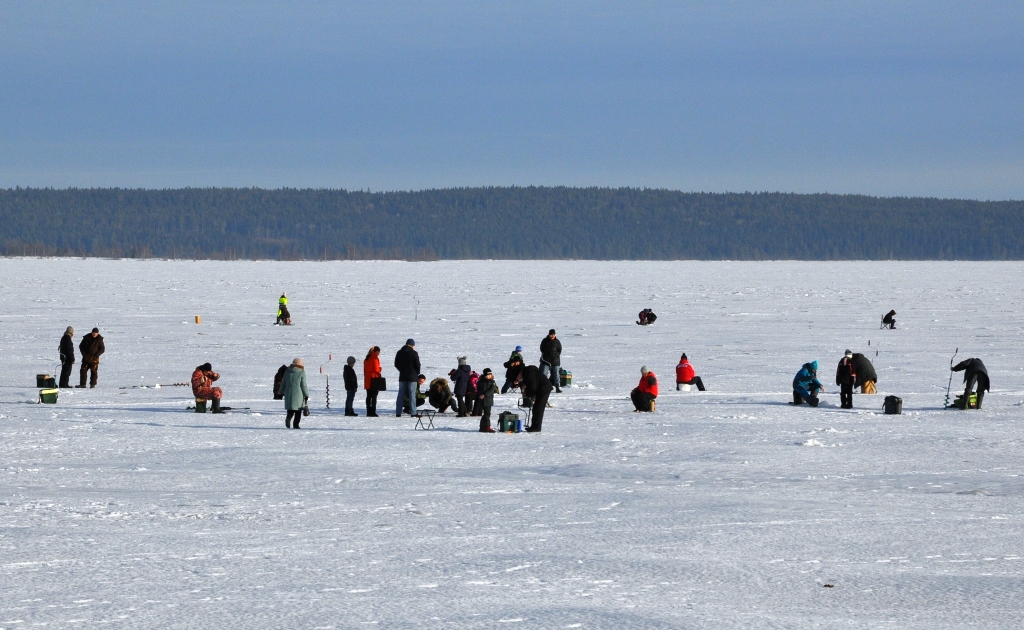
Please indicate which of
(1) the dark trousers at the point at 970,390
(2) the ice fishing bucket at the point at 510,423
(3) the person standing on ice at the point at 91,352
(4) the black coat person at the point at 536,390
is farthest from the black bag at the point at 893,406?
(3) the person standing on ice at the point at 91,352

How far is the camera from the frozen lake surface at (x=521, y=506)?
28.9 feet

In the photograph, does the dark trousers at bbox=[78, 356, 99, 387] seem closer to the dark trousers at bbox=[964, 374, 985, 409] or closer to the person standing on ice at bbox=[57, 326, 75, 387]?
the person standing on ice at bbox=[57, 326, 75, 387]

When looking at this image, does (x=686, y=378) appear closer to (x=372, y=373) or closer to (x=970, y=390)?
(x=970, y=390)

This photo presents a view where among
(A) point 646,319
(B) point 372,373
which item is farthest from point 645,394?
(A) point 646,319

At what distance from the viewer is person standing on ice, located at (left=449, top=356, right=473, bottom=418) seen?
65.6ft

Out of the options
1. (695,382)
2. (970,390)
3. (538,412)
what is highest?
(695,382)

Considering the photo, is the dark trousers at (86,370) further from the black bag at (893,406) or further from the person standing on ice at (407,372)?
the black bag at (893,406)

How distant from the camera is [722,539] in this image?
11.0 metres

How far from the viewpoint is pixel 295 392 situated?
18.5 meters

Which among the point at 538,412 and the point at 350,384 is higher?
the point at 350,384

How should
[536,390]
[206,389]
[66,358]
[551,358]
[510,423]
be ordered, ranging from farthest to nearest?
[551,358] → [66,358] → [206,389] → [510,423] → [536,390]

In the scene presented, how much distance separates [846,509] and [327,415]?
10221mm

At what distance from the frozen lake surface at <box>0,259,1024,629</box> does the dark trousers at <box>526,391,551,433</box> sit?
318mm

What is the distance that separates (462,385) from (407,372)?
2.88 feet
